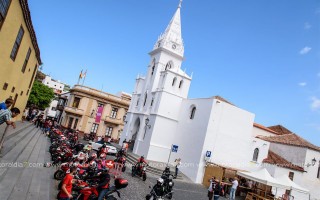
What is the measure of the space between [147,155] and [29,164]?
17.6 meters

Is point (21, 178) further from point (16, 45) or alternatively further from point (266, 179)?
point (266, 179)

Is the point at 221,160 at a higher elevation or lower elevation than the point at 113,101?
lower

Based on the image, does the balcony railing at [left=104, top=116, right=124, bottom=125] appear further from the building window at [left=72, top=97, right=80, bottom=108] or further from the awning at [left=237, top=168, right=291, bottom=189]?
the awning at [left=237, top=168, right=291, bottom=189]

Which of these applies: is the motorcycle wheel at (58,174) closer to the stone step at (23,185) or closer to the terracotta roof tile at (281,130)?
the stone step at (23,185)

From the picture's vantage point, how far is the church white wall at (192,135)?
83.1 ft

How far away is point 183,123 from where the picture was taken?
29234 millimetres

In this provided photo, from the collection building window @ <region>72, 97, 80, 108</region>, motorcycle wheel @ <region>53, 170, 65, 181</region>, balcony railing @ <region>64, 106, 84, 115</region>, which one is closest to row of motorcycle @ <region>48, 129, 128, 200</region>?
motorcycle wheel @ <region>53, 170, 65, 181</region>

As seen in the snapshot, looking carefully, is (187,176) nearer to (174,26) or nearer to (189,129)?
(189,129)

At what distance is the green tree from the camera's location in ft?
166

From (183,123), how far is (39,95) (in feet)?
114

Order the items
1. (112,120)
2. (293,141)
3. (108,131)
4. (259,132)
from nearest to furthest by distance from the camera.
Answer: (293,141) < (259,132) < (112,120) < (108,131)

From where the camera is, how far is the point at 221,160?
86.9 feet

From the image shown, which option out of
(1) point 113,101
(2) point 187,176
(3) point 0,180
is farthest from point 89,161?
(1) point 113,101

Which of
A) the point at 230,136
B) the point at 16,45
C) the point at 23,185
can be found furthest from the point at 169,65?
the point at 23,185
